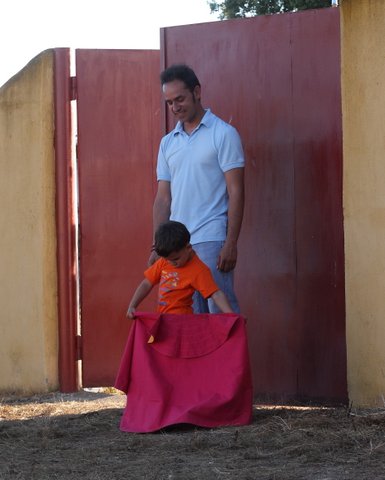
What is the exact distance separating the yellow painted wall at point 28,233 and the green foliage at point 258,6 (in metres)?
10.9

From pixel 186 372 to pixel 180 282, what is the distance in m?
0.51

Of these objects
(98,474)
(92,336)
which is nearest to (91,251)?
(92,336)

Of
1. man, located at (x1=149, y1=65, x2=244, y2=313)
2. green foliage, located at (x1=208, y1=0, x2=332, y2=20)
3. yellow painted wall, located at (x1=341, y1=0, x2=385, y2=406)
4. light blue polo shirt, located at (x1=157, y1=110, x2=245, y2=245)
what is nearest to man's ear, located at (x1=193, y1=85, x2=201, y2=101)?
man, located at (x1=149, y1=65, x2=244, y2=313)

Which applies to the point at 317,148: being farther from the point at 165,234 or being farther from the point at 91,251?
the point at 91,251

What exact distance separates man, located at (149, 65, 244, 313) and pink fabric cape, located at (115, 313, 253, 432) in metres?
0.30

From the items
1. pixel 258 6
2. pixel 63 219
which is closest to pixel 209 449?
pixel 63 219

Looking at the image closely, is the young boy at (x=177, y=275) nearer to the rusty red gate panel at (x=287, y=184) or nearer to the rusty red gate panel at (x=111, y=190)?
the rusty red gate panel at (x=287, y=184)

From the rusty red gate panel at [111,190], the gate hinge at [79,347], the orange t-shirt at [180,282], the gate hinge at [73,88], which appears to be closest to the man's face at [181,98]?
the orange t-shirt at [180,282]

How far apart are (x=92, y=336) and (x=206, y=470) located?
3.71 meters

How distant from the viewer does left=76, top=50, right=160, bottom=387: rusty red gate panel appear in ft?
27.7

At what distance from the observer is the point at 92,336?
8.45 meters

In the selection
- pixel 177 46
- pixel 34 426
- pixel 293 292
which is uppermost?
pixel 177 46

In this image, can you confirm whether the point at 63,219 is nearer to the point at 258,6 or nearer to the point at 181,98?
the point at 181,98

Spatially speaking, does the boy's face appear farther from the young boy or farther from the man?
the man
